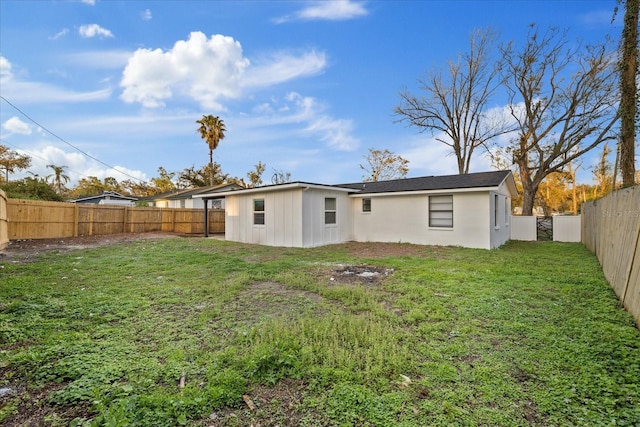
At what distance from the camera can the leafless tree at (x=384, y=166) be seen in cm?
2986

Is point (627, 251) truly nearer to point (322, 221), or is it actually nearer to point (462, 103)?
point (322, 221)

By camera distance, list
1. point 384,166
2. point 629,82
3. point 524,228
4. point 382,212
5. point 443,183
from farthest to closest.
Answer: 1. point 384,166
2. point 524,228
3. point 382,212
4. point 443,183
5. point 629,82

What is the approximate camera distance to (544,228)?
49.2 feet

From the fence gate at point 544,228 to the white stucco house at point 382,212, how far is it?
2142 mm

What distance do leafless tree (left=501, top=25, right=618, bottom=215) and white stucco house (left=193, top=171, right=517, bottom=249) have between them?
6907 mm

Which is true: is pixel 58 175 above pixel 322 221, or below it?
above

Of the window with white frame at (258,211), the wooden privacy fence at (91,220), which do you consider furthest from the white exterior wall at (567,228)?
the wooden privacy fence at (91,220)

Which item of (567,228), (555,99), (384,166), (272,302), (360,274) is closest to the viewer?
(272,302)

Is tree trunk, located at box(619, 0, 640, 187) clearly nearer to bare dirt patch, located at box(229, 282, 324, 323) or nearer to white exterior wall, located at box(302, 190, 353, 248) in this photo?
white exterior wall, located at box(302, 190, 353, 248)

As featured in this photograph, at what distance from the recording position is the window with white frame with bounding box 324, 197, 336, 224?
12.6m

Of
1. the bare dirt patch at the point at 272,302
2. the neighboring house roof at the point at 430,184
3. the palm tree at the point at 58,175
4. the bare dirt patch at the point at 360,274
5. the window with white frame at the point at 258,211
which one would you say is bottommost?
the bare dirt patch at the point at 272,302

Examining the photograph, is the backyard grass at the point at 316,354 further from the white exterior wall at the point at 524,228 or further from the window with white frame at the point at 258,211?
the white exterior wall at the point at 524,228

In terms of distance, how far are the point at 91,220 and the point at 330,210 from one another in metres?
12.5

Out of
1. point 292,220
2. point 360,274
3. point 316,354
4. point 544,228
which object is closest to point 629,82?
point 544,228
